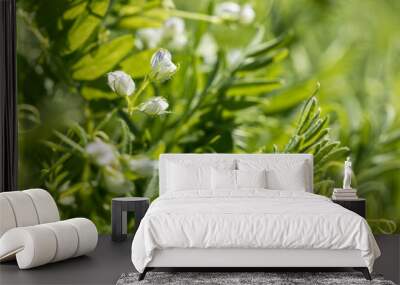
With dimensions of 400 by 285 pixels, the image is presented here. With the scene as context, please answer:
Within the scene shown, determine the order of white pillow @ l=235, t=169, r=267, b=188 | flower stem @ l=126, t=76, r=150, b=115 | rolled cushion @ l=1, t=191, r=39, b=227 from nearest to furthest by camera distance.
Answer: rolled cushion @ l=1, t=191, r=39, b=227 → white pillow @ l=235, t=169, r=267, b=188 → flower stem @ l=126, t=76, r=150, b=115

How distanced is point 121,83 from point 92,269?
2.44 meters

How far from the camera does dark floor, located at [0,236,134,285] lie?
5.01 meters

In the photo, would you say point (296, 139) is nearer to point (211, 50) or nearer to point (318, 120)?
point (318, 120)

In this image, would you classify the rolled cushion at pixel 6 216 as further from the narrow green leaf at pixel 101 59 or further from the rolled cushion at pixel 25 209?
the narrow green leaf at pixel 101 59

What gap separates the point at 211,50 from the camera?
7324mm

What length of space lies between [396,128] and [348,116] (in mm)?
537

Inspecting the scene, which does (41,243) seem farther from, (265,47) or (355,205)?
(265,47)

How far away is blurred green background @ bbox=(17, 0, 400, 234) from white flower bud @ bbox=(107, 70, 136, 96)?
116 mm

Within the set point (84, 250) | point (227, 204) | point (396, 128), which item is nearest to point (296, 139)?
point (396, 128)

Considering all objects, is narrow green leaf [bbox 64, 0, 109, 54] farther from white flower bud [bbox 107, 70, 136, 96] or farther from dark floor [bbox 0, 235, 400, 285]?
dark floor [bbox 0, 235, 400, 285]

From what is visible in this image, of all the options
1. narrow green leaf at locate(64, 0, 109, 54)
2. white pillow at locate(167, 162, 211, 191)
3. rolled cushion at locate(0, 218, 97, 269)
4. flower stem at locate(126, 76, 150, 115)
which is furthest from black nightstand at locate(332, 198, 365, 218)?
narrow green leaf at locate(64, 0, 109, 54)

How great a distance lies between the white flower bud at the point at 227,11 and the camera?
7316 millimetres

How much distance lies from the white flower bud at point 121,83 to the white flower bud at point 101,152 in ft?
1.97

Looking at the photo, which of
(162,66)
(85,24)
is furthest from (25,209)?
(85,24)
